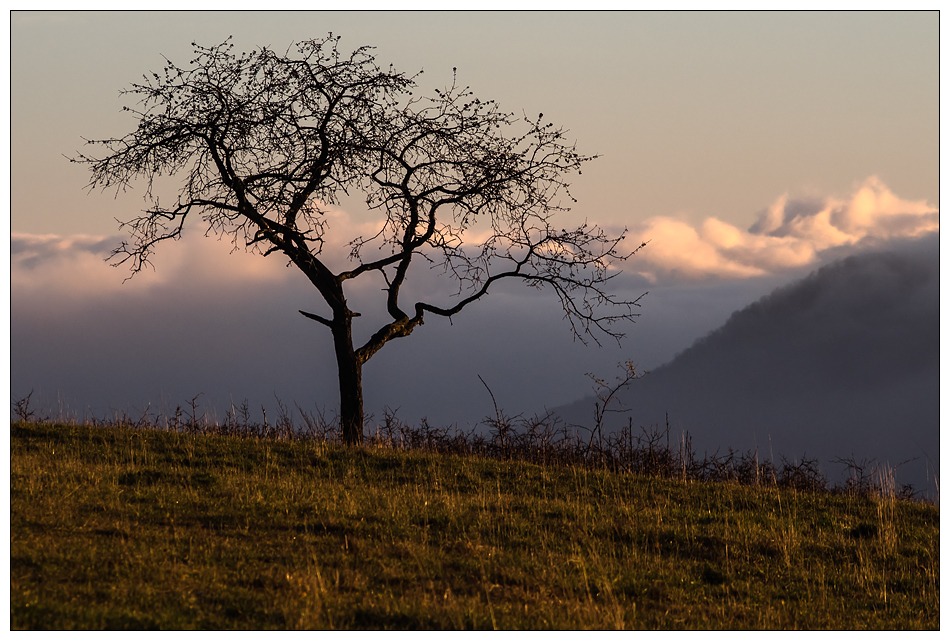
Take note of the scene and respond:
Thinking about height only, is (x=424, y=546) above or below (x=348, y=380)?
below

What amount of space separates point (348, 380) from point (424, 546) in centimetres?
905

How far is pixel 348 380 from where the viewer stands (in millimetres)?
18781

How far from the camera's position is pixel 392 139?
749 inches

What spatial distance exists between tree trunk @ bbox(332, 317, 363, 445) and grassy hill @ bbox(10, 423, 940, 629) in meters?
2.34

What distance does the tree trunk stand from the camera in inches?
735

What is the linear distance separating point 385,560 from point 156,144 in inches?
535

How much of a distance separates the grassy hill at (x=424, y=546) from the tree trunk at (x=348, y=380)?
7.66 feet

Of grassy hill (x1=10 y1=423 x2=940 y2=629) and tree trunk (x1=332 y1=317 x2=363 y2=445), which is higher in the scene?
tree trunk (x1=332 y1=317 x2=363 y2=445)

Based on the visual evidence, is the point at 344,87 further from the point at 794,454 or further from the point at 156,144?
the point at 794,454

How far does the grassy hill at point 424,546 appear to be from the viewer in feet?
25.7

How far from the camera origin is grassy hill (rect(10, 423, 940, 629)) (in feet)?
25.7

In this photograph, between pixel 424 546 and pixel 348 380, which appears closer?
pixel 424 546

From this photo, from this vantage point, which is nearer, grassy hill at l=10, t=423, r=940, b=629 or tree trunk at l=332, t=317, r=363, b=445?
grassy hill at l=10, t=423, r=940, b=629
